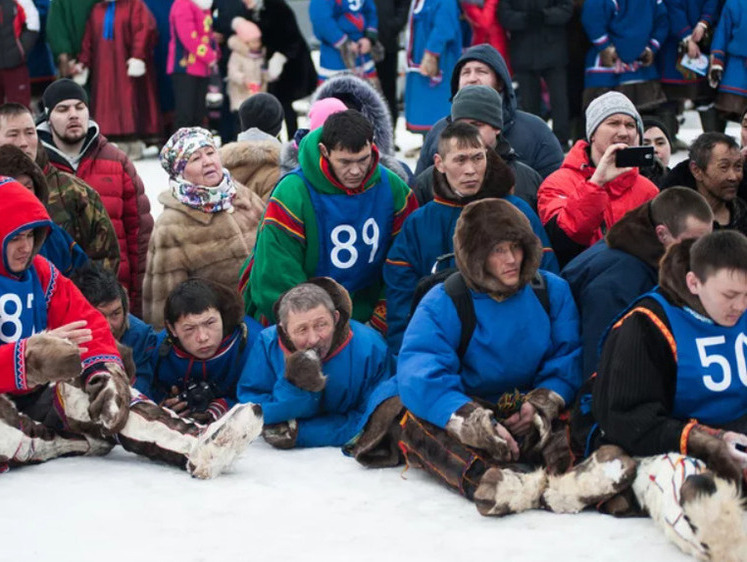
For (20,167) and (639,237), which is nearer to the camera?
(639,237)

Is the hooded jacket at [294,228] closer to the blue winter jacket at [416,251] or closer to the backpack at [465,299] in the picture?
the blue winter jacket at [416,251]

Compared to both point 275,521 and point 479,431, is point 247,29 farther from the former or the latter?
point 275,521

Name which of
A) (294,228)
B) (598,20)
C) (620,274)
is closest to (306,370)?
(294,228)

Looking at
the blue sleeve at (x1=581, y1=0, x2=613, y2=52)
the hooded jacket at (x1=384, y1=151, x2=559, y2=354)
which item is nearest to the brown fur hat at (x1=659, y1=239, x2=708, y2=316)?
the hooded jacket at (x1=384, y1=151, x2=559, y2=354)

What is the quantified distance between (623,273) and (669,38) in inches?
274

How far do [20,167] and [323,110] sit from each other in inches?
68.9

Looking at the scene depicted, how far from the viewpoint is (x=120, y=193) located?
716 cm

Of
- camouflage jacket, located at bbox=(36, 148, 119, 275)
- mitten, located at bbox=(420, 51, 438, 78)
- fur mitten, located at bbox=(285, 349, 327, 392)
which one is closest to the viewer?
fur mitten, located at bbox=(285, 349, 327, 392)

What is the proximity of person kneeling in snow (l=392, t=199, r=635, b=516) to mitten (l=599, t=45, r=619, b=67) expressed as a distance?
21.6ft

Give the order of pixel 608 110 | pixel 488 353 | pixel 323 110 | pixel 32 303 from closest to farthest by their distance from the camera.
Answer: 1. pixel 488 353
2. pixel 32 303
3. pixel 608 110
4. pixel 323 110

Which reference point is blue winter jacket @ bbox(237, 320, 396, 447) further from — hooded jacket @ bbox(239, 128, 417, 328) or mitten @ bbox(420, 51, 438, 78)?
mitten @ bbox(420, 51, 438, 78)

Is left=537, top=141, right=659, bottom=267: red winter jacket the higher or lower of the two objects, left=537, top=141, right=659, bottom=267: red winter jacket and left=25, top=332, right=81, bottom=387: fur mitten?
the higher

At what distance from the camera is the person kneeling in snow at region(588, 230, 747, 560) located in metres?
4.42

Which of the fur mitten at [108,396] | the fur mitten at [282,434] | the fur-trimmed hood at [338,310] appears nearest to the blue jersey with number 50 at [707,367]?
the fur-trimmed hood at [338,310]
